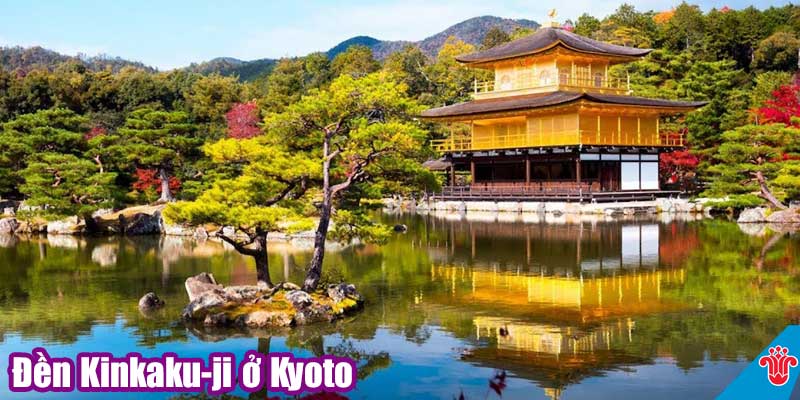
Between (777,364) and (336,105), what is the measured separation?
326 inches

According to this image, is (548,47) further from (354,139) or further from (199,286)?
(199,286)

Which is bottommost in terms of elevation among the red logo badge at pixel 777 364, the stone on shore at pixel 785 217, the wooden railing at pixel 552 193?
the red logo badge at pixel 777 364

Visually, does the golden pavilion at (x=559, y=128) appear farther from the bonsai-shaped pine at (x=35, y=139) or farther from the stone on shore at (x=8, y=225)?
the stone on shore at (x=8, y=225)

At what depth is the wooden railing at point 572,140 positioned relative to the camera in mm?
37531

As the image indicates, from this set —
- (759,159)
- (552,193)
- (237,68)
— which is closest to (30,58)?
(237,68)

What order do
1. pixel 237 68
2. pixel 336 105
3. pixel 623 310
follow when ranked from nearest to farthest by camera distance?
pixel 623 310 < pixel 336 105 < pixel 237 68

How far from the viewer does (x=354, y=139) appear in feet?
45.4

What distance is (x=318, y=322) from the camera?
12773 millimetres

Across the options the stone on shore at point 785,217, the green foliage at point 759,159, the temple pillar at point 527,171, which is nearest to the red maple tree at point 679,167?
the temple pillar at point 527,171

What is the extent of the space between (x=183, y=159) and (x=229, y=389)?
1003 inches

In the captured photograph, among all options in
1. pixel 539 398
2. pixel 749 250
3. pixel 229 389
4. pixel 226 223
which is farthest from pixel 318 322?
pixel 749 250

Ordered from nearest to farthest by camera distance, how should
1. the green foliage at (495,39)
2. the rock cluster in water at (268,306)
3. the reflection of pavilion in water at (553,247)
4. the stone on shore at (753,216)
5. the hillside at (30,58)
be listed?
the rock cluster in water at (268,306)
the reflection of pavilion in water at (553,247)
the stone on shore at (753,216)
the green foliage at (495,39)
the hillside at (30,58)

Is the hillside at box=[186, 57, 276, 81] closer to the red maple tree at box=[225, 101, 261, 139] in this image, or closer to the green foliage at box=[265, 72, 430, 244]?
the red maple tree at box=[225, 101, 261, 139]

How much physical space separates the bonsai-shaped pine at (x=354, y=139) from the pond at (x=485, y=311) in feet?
5.03
